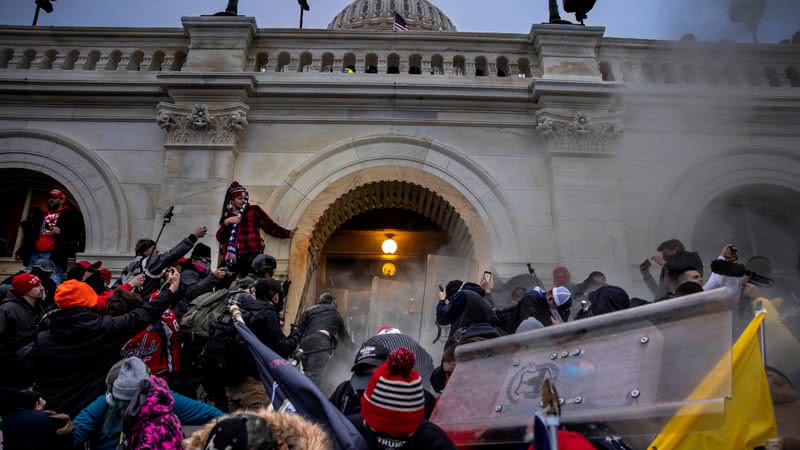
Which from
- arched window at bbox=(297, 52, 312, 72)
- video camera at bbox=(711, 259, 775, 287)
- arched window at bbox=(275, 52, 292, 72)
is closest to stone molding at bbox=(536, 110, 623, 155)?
arched window at bbox=(297, 52, 312, 72)

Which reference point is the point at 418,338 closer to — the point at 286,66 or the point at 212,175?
the point at 212,175

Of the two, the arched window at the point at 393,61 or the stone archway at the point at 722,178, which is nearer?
the stone archway at the point at 722,178

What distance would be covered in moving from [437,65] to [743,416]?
8.75 meters

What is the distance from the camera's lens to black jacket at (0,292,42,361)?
4.43 m

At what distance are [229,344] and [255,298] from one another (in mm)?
653

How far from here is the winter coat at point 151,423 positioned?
9.37 feet

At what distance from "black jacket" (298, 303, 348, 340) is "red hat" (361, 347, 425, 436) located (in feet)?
11.1

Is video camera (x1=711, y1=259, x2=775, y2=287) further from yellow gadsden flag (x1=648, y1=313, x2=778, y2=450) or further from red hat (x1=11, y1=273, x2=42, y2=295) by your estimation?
red hat (x1=11, y1=273, x2=42, y2=295)

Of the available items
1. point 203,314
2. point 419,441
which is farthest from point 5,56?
point 419,441

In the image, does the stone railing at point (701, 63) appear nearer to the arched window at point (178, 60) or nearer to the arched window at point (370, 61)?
the arched window at point (370, 61)

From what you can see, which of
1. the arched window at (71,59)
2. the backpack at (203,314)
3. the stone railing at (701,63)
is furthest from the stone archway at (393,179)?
the arched window at (71,59)

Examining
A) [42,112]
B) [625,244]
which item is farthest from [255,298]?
[42,112]

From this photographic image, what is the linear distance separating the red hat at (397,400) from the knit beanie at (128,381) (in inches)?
63.7

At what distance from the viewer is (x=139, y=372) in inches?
128
